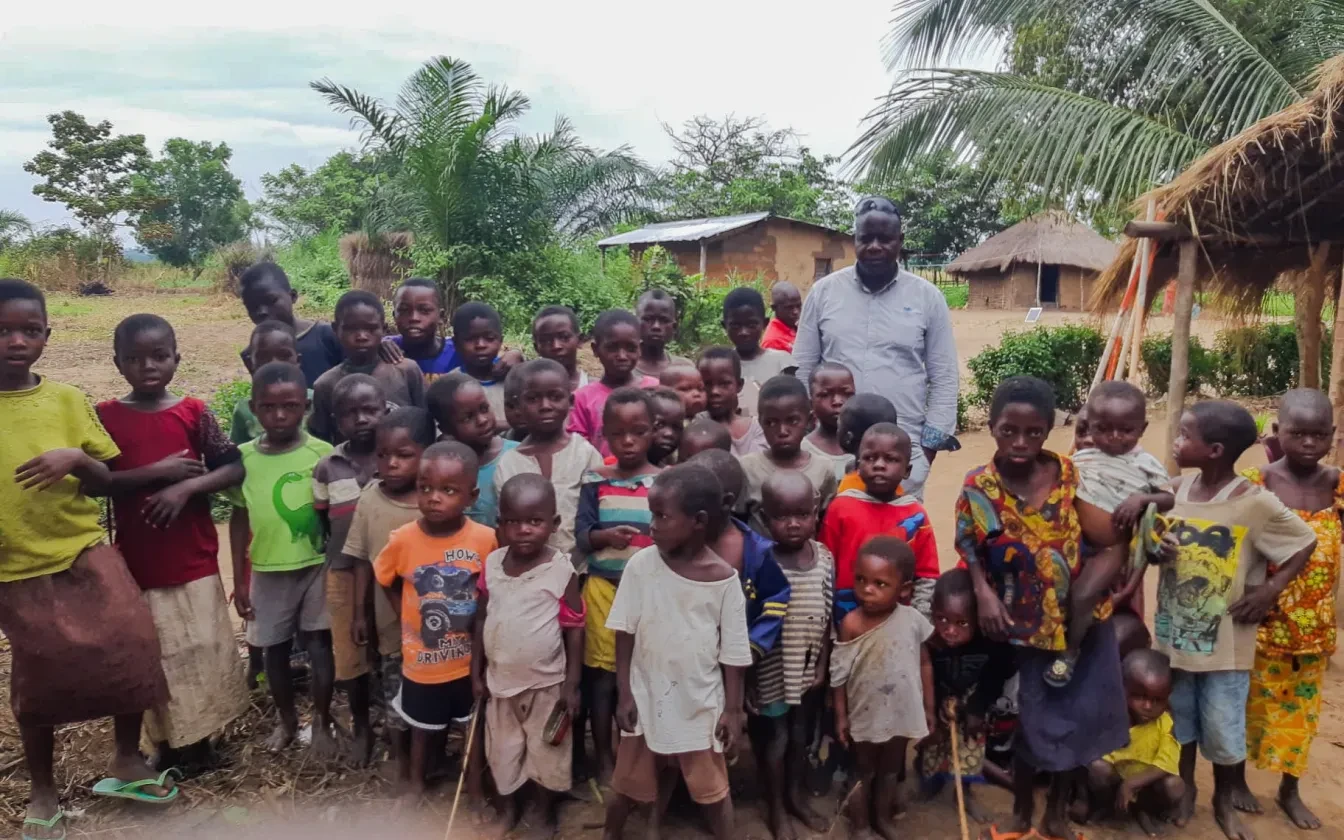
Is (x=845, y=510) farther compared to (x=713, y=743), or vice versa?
(x=845, y=510)

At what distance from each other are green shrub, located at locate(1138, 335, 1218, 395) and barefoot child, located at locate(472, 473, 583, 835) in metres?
11.1

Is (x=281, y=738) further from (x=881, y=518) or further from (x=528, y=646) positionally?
(x=881, y=518)

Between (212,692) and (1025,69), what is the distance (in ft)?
39.7

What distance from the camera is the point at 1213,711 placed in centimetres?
289

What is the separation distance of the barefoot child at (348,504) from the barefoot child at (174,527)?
1.06 ft

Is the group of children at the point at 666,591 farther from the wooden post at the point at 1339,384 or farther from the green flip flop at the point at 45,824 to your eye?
the wooden post at the point at 1339,384

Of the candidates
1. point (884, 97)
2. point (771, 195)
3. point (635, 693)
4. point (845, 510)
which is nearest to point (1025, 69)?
point (884, 97)

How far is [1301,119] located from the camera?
496 cm

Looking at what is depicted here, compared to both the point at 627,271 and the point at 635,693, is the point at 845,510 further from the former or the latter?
the point at 627,271

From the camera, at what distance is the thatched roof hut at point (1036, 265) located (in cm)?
2769

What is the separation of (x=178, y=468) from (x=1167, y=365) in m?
12.2

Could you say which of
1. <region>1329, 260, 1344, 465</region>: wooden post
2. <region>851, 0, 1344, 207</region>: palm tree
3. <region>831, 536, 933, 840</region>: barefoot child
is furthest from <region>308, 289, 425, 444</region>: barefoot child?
<region>851, 0, 1344, 207</region>: palm tree

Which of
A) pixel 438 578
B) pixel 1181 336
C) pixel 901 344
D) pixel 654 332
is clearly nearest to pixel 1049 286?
pixel 1181 336

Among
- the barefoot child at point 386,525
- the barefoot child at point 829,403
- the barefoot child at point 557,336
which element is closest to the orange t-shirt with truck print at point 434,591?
the barefoot child at point 386,525
